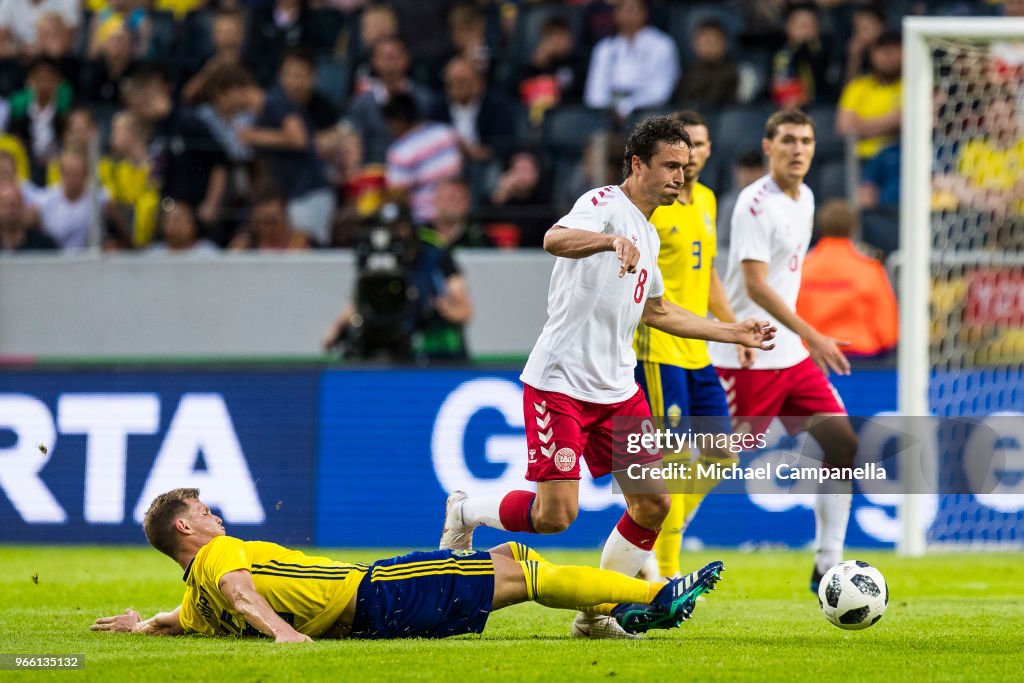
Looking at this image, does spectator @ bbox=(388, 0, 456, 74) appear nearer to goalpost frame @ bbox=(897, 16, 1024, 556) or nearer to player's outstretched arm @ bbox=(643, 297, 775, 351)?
goalpost frame @ bbox=(897, 16, 1024, 556)

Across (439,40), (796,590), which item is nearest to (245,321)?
(439,40)

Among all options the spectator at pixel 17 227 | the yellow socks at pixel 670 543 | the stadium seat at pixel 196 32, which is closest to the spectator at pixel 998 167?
the yellow socks at pixel 670 543

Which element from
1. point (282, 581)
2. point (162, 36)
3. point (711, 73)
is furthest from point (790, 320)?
point (162, 36)

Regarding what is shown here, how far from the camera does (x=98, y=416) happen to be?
39.0 feet

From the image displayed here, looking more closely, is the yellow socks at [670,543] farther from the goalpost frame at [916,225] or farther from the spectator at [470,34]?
the spectator at [470,34]

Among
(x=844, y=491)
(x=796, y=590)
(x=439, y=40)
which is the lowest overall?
(x=796, y=590)

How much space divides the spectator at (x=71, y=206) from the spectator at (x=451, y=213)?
3019mm

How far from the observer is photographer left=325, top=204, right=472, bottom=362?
39.3ft

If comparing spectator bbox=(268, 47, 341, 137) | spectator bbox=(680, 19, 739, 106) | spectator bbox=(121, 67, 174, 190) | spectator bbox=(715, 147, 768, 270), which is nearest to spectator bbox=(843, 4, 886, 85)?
spectator bbox=(680, 19, 739, 106)

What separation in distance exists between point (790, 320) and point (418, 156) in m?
5.95

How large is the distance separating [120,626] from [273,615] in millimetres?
1017

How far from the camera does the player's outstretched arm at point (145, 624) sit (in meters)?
7.05

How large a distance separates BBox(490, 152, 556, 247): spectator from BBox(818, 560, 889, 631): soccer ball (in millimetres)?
6402

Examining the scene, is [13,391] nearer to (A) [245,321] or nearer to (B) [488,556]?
(A) [245,321]
